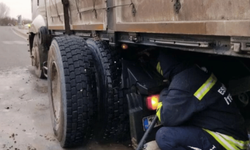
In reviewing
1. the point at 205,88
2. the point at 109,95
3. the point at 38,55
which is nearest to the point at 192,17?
the point at 205,88

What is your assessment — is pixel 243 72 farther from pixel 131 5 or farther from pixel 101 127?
pixel 101 127

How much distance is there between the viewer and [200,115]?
236 cm

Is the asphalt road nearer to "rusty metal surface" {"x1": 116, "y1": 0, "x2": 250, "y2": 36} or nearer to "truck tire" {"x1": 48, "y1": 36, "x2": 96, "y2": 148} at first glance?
"truck tire" {"x1": 48, "y1": 36, "x2": 96, "y2": 148}

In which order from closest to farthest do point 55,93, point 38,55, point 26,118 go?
point 55,93 → point 26,118 → point 38,55

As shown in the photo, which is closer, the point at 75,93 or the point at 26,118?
the point at 75,93

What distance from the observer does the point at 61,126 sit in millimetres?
3299

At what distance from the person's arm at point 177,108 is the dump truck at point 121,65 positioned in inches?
14.5

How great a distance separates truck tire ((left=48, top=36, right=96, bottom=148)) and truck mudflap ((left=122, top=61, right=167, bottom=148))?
0.47 metres

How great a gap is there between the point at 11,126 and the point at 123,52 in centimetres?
221

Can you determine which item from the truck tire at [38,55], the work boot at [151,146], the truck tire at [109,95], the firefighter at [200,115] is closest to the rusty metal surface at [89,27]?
the truck tire at [109,95]

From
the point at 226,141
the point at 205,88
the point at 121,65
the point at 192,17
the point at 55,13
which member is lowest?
the point at 226,141

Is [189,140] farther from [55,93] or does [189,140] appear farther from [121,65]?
[55,93]

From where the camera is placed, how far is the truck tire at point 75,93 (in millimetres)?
3066

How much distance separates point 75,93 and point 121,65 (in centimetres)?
56
